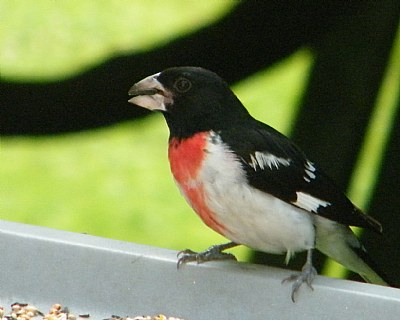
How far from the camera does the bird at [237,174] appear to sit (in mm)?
3330

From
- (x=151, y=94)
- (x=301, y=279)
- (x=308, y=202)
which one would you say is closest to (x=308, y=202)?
(x=308, y=202)

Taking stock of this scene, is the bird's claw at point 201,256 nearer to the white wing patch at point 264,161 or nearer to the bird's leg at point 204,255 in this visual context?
the bird's leg at point 204,255

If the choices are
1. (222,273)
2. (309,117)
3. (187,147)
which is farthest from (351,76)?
(222,273)

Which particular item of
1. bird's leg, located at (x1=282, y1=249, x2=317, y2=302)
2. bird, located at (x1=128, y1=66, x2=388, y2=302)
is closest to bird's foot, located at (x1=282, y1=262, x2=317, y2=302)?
bird's leg, located at (x1=282, y1=249, x2=317, y2=302)

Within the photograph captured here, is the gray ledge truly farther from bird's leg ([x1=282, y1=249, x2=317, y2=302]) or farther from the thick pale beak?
the thick pale beak

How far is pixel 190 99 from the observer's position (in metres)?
3.48

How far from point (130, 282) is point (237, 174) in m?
0.45

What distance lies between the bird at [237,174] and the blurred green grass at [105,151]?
2152mm

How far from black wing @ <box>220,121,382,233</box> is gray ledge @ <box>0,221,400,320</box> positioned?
269mm

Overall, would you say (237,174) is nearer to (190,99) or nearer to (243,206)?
(243,206)

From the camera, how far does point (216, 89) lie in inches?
137

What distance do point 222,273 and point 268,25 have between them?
80.6 inches

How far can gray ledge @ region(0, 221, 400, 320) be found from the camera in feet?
10.0

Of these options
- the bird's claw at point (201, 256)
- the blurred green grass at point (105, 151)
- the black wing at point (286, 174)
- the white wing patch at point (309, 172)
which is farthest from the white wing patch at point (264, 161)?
the blurred green grass at point (105, 151)
